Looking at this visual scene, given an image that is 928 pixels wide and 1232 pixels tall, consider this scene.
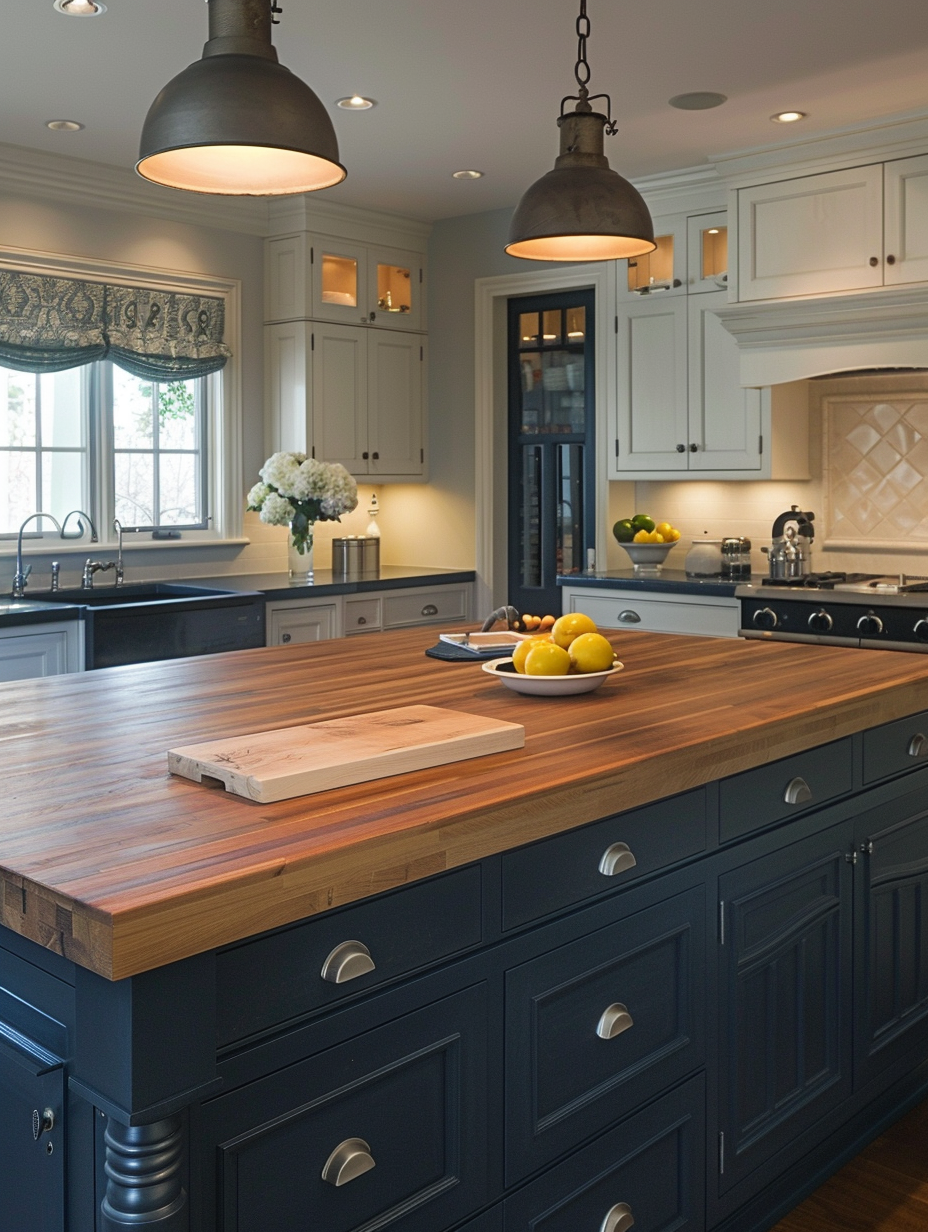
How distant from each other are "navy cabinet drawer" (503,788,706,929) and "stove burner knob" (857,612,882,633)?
2.60 meters

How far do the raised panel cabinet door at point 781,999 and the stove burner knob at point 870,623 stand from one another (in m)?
2.07

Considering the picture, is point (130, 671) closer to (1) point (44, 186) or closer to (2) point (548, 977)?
(2) point (548, 977)

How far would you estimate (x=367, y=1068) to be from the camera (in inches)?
58.7

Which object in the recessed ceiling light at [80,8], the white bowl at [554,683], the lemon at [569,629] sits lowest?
the white bowl at [554,683]

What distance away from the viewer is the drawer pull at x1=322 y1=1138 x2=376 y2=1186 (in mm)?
1456

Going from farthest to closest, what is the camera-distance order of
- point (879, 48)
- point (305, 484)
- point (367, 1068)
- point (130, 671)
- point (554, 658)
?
1. point (305, 484)
2. point (879, 48)
3. point (130, 671)
4. point (554, 658)
5. point (367, 1068)

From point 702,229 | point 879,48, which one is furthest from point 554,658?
point 702,229

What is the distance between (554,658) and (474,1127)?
100 cm

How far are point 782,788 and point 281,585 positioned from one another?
3459 millimetres

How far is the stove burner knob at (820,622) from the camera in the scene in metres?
4.54

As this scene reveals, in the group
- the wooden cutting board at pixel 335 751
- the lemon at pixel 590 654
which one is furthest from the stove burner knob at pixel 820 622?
the wooden cutting board at pixel 335 751

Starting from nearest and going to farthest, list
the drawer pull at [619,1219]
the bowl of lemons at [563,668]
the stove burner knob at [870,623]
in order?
the drawer pull at [619,1219] → the bowl of lemons at [563,668] → the stove burner knob at [870,623]

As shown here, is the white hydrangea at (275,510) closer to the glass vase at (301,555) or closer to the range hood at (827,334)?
the glass vase at (301,555)

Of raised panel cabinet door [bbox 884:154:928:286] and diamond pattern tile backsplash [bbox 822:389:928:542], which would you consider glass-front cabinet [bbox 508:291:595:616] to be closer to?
diamond pattern tile backsplash [bbox 822:389:928:542]
